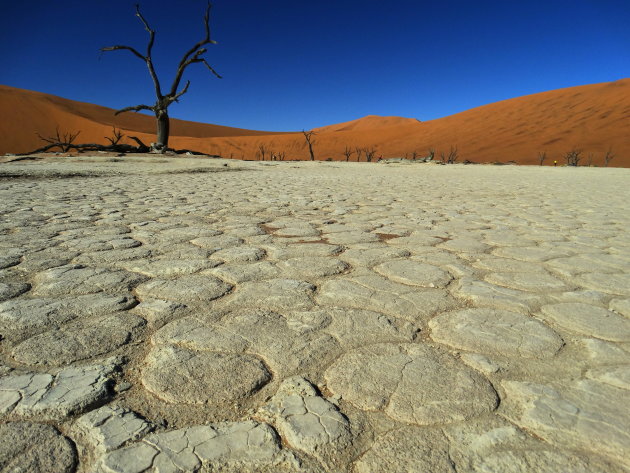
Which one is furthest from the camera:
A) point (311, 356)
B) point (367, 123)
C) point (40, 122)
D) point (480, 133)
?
point (367, 123)

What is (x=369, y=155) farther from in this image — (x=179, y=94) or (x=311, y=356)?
(x=311, y=356)

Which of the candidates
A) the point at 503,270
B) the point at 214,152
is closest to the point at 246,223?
the point at 503,270

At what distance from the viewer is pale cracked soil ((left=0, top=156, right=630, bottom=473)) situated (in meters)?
0.79

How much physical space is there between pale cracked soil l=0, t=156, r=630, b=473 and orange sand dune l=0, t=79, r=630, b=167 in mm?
25536

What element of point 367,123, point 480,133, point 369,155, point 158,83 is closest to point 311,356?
point 158,83

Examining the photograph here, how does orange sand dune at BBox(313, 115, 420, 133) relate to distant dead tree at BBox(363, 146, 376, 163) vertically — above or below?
above

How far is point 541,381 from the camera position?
101 centimetres

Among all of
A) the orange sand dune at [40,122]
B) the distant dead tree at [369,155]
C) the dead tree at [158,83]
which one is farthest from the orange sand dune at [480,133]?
the dead tree at [158,83]

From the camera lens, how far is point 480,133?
3322 centimetres

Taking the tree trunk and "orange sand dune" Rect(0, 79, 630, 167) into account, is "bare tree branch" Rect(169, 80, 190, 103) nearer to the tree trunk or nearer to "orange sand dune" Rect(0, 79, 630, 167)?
the tree trunk

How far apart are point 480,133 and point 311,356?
118ft

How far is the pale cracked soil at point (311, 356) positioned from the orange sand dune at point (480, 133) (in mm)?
25536

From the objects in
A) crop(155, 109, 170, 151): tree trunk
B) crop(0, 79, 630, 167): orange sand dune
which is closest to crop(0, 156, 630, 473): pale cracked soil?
crop(155, 109, 170, 151): tree trunk

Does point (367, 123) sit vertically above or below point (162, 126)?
above
